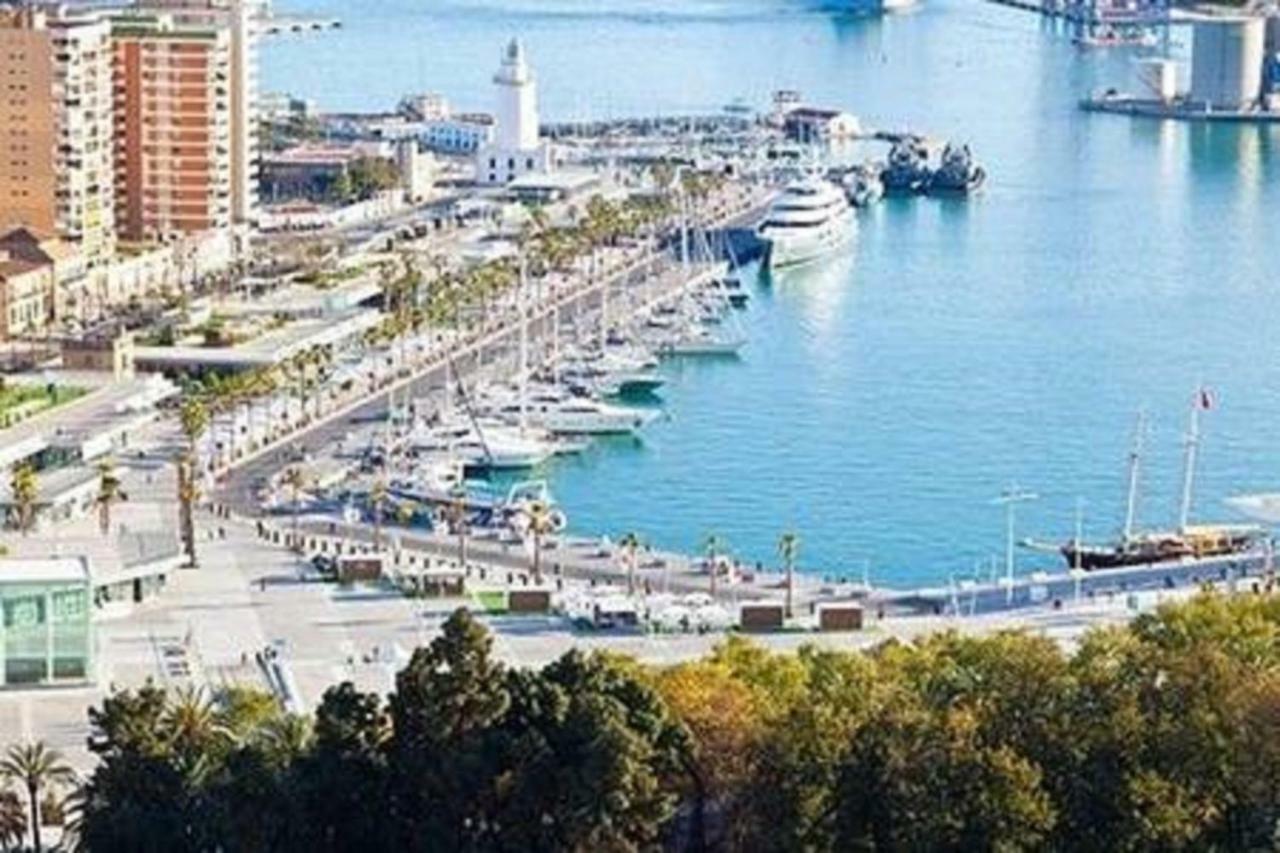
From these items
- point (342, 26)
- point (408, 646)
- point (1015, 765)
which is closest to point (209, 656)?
point (408, 646)

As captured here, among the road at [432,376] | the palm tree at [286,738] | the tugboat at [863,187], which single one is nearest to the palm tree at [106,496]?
the road at [432,376]

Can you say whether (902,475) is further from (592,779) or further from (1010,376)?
(592,779)

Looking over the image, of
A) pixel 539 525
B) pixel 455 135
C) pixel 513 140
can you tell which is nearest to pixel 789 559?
pixel 539 525

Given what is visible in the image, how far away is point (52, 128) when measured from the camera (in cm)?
2591

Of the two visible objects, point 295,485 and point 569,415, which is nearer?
point 295,485

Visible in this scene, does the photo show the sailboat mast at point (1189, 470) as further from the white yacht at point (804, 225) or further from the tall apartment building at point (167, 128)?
the tall apartment building at point (167, 128)

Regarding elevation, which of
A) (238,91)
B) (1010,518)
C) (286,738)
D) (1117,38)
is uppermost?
(1117,38)

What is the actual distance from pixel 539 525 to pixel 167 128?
11.5 meters

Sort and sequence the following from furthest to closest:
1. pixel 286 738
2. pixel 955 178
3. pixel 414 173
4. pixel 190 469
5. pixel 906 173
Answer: pixel 906 173 < pixel 955 178 < pixel 414 173 < pixel 190 469 < pixel 286 738

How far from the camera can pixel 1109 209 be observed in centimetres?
3456

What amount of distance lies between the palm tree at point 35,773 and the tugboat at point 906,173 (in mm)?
24631

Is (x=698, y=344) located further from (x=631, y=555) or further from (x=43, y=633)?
(x=43, y=633)

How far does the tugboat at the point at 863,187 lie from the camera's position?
3509cm

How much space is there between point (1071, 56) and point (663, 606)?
41.8 m
